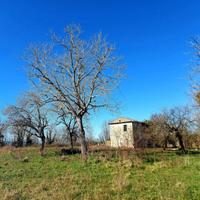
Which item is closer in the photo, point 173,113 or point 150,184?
point 150,184

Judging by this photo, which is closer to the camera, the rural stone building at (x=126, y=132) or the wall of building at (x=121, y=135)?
the rural stone building at (x=126, y=132)

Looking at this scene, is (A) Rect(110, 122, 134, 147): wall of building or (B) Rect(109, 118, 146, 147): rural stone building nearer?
(B) Rect(109, 118, 146, 147): rural stone building

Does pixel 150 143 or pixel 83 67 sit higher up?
pixel 83 67

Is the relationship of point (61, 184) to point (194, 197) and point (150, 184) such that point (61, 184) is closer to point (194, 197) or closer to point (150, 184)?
point (150, 184)

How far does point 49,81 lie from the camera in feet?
73.3

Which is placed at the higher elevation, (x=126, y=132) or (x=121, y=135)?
(x=126, y=132)

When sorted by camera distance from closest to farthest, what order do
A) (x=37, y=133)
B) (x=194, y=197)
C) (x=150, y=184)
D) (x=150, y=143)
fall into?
1. (x=194, y=197)
2. (x=150, y=184)
3. (x=37, y=133)
4. (x=150, y=143)

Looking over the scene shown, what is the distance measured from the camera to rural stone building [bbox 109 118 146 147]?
4981 cm

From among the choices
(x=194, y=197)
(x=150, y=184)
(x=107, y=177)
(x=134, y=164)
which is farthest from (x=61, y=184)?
(x=134, y=164)

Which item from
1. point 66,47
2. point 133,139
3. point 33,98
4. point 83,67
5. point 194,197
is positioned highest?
point 66,47

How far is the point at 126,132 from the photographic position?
51969 mm

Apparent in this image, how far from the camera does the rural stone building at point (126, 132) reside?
4981 cm

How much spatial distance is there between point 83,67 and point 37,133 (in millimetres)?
12608

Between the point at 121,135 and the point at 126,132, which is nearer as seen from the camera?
the point at 126,132
